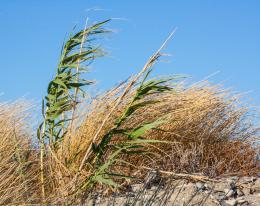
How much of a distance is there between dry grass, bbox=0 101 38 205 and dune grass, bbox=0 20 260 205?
0.5 inches

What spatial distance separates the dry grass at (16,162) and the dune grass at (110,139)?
13 millimetres

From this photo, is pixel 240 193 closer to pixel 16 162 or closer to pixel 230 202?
pixel 230 202

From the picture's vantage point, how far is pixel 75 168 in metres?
5.16

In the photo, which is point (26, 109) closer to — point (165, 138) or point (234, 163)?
point (165, 138)

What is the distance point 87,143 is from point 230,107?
9.26 feet

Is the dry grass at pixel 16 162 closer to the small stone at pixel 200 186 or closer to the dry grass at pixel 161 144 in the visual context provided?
the dry grass at pixel 161 144

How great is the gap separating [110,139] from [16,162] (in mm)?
961

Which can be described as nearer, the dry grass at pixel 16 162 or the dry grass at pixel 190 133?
the dry grass at pixel 16 162

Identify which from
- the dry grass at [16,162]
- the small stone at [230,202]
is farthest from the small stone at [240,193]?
the dry grass at [16,162]

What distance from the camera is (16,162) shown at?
5082 millimetres

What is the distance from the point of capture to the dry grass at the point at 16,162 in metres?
4.39

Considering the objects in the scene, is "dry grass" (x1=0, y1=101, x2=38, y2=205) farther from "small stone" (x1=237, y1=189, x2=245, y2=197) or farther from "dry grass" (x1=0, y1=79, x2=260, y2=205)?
"small stone" (x1=237, y1=189, x2=245, y2=197)

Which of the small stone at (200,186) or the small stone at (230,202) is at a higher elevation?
the small stone at (200,186)

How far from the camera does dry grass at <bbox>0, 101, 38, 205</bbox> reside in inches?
173
